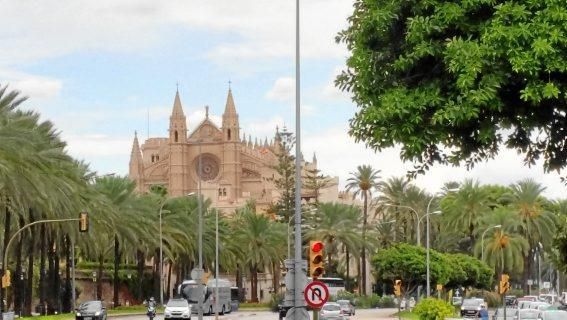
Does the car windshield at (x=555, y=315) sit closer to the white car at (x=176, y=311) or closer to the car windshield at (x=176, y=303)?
the white car at (x=176, y=311)

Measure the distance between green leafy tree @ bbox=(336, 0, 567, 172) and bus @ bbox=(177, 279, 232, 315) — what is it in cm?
5969

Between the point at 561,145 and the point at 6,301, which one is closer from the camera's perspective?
the point at 561,145

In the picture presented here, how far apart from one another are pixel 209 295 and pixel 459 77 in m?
67.4

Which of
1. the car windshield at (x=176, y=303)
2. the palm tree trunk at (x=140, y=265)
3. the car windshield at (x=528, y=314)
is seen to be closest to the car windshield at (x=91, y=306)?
the car windshield at (x=176, y=303)

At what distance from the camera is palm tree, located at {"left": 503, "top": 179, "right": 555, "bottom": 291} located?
96.2 meters

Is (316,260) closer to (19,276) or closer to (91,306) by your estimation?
(91,306)

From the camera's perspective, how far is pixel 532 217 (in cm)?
9706

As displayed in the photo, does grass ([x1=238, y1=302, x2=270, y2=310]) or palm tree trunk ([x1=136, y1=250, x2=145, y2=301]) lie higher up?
palm tree trunk ([x1=136, y1=250, x2=145, y2=301])

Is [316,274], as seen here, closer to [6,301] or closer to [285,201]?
[6,301]

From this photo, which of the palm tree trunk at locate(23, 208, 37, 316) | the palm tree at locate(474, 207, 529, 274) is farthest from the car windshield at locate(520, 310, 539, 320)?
the palm tree at locate(474, 207, 529, 274)

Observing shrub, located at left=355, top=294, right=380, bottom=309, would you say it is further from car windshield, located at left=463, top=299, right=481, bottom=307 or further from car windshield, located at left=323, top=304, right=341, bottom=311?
car windshield, located at left=323, top=304, right=341, bottom=311

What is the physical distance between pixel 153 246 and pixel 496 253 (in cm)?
2823

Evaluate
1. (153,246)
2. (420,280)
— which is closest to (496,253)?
(420,280)

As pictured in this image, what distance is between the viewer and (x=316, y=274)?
20.5 m
